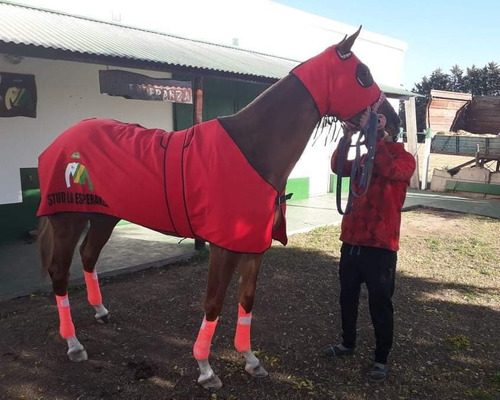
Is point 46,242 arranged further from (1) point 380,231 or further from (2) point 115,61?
(2) point 115,61

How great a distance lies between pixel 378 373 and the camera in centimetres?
280

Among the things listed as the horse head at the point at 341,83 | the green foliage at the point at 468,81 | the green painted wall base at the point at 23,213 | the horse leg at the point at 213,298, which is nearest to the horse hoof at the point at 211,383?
the horse leg at the point at 213,298

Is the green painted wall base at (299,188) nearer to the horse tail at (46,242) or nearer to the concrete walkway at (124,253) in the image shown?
the concrete walkway at (124,253)

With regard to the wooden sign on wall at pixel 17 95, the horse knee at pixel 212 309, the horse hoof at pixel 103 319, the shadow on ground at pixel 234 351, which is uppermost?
the wooden sign on wall at pixel 17 95

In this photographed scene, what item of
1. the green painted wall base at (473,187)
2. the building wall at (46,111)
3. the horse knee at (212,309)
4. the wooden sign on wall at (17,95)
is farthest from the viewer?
the green painted wall base at (473,187)

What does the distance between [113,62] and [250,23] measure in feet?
17.7

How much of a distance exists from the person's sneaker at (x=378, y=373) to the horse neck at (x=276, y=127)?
1474mm

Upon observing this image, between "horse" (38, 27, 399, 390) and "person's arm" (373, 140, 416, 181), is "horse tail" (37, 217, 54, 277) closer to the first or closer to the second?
"horse" (38, 27, 399, 390)

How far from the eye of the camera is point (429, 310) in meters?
4.01

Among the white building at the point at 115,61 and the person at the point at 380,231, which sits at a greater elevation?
the white building at the point at 115,61

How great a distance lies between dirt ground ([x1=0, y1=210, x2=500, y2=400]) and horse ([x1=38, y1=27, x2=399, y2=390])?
0.71ft

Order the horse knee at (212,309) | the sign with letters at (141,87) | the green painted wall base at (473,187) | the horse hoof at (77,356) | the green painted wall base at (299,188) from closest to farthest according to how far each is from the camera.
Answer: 1. the horse knee at (212,309)
2. the horse hoof at (77,356)
3. the sign with letters at (141,87)
4. the green painted wall base at (299,188)
5. the green painted wall base at (473,187)

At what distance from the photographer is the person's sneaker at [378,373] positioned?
9.14 feet

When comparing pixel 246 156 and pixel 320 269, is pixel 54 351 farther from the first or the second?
pixel 320 269
